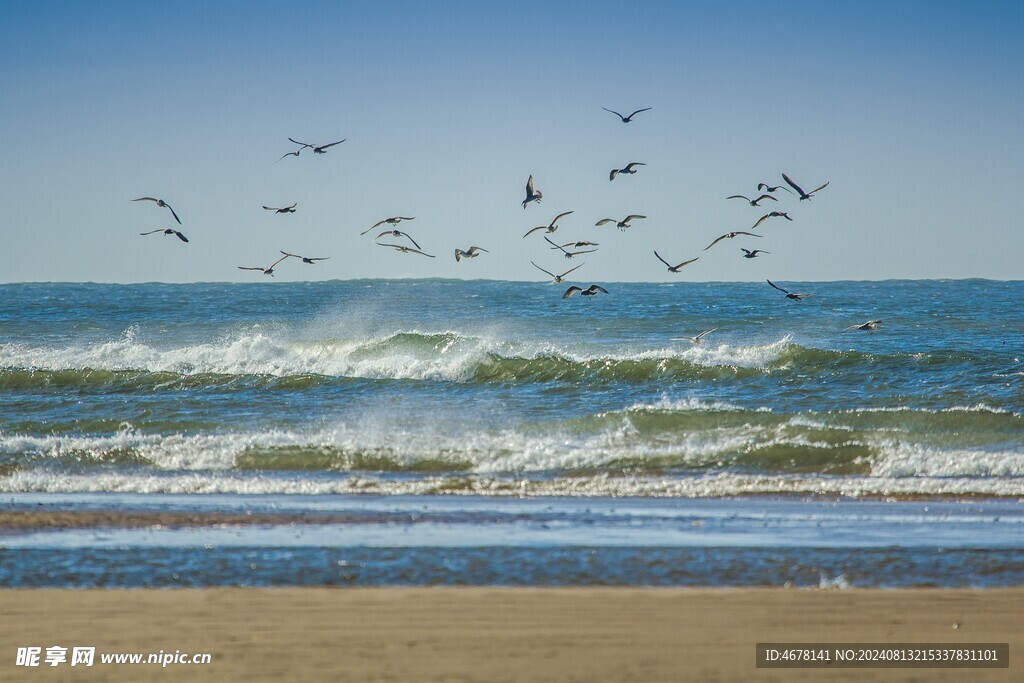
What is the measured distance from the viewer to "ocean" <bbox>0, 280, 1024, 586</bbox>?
913 centimetres

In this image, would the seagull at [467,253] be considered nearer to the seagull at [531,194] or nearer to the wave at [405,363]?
the seagull at [531,194]

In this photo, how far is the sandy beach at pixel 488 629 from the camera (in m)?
Answer: 6.04

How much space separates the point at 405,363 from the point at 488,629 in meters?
19.8

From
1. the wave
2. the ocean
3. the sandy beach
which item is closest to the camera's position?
the sandy beach

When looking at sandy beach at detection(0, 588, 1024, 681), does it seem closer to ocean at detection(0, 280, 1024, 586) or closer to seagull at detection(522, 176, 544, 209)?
ocean at detection(0, 280, 1024, 586)

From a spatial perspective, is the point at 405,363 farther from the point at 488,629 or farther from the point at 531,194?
the point at 488,629

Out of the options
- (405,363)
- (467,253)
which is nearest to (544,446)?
(467,253)

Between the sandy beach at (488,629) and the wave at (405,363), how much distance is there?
16082mm

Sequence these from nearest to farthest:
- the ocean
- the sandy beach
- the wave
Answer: the sandy beach
the ocean
the wave

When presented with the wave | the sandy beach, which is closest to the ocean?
the wave

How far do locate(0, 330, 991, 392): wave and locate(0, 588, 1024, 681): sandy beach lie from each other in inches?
633

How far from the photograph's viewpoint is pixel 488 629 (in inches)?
263

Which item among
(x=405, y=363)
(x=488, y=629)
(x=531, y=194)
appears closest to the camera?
(x=488, y=629)

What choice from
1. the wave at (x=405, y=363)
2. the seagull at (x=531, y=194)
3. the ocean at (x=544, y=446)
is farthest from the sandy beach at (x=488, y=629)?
the wave at (x=405, y=363)
